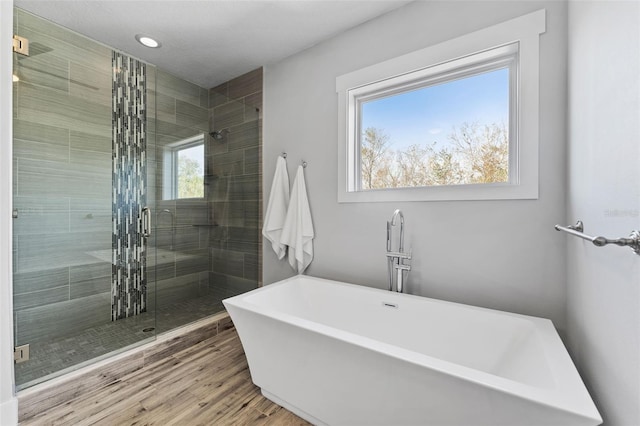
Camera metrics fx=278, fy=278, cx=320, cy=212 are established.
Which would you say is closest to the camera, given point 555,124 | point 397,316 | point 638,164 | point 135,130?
point 638,164

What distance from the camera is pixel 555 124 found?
1518 millimetres

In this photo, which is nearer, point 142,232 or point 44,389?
point 44,389

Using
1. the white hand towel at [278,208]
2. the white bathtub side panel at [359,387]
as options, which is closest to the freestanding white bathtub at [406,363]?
the white bathtub side panel at [359,387]

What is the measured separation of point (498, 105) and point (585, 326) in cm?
133

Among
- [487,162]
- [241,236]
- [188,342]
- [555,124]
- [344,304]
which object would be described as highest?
[555,124]

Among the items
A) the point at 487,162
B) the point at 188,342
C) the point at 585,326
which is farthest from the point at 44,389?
the point at 487,162

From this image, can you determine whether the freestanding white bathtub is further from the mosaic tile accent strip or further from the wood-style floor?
the mosaic tile accent strip

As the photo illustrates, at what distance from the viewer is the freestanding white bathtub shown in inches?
35.7

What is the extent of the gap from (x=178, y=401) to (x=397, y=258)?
1.64 m

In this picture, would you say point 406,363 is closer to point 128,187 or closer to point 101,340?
point 101,340

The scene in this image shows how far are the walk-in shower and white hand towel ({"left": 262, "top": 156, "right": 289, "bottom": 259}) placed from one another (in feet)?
1.14

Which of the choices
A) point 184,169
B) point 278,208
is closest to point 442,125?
point 278,208

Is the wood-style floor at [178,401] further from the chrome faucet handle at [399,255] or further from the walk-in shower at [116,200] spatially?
the chrome faucet handle at [399,255]

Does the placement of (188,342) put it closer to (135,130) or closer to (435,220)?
(135,130)
